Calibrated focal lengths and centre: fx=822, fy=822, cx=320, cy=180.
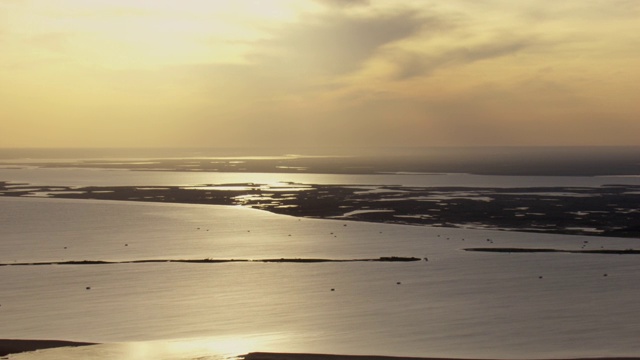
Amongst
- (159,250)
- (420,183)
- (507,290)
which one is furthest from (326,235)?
(420,183)

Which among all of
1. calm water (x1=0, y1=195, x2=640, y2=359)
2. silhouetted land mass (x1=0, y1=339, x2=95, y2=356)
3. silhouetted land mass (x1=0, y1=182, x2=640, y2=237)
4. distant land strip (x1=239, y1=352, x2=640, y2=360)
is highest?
silhouetted land mass (x1=0, y1=182, x2=640, y2=237)

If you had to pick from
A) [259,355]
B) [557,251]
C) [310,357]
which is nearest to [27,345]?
[259,355]

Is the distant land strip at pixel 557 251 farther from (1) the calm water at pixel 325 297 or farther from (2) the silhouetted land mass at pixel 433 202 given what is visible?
(2) the silhouetted land mass at pixel 433 202

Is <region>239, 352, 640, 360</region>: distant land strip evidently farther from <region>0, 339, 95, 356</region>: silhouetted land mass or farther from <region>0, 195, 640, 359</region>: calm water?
<region>0, 339, 95, 356</region>: silhouetted land mass

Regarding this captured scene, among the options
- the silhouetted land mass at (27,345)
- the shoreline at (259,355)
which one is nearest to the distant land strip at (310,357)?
the shoreline at (259,355)

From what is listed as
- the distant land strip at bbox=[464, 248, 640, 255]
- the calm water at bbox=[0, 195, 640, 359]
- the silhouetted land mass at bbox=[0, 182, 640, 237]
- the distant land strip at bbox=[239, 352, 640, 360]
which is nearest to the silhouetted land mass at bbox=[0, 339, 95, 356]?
the calm water at bbox=[0, 195, 640, 359]

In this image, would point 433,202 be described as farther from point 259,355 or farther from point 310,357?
point 259,355
